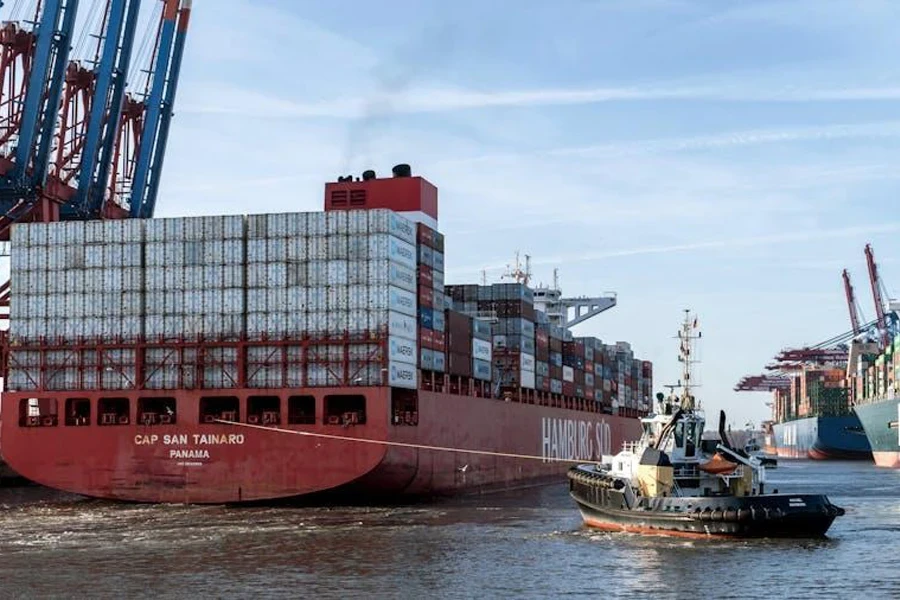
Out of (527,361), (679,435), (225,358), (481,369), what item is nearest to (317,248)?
(225,358)

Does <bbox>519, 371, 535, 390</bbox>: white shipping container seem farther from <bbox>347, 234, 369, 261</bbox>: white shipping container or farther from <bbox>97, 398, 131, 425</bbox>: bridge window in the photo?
<bbox>97, 398, 131, 425</bbox>: bridge window

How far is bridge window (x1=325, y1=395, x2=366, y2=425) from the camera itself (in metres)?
50.1

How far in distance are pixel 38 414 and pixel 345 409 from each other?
12862 mm

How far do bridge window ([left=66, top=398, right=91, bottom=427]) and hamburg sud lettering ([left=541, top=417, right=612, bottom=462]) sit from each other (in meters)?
25.9

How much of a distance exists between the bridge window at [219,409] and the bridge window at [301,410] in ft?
6.81

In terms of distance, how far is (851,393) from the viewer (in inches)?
5379

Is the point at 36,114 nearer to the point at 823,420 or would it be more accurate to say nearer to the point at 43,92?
the point at 43,92

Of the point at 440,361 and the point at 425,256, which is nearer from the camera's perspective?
the point at 425,256

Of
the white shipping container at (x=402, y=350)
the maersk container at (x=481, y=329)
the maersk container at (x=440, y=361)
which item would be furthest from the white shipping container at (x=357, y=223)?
the maersk container at (x=481, y=329)

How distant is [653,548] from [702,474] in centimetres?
375

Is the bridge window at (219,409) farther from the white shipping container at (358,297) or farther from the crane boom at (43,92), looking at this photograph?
the crane boom at (43,92)

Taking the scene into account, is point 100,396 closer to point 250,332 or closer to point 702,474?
point 250,332

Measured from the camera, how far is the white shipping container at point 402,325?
50.6 meters

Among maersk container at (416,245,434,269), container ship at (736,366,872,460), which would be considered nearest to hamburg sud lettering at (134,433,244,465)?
maersk container at (416,245,434,269)
